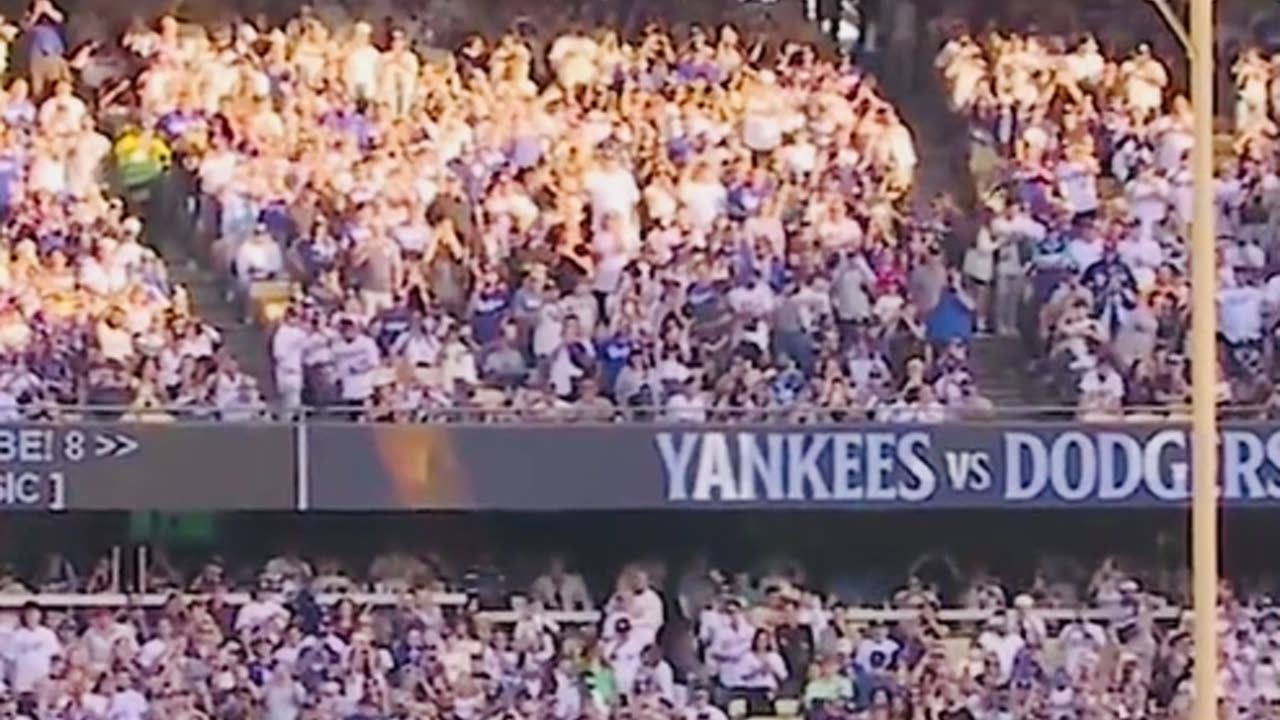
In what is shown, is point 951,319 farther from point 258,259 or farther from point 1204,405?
point 1204,405

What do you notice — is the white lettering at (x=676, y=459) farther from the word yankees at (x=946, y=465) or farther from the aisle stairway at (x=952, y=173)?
the aisle stairway at (x=952, y=173)

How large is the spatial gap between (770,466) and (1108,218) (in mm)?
2903

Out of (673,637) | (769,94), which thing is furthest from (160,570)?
(769,94)

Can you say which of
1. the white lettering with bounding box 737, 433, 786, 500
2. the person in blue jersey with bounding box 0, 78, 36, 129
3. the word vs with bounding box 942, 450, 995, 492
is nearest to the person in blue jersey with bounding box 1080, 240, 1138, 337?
the word vs with bounding box 942, 450, 995, 492

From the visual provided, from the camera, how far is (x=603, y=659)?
2106cm

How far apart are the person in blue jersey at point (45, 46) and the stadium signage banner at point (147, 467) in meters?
3.38

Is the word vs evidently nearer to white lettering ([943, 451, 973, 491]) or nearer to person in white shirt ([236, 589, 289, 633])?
white lettering ([943, 451, 973, 491])

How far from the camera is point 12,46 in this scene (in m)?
24.2

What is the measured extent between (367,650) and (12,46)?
569cm

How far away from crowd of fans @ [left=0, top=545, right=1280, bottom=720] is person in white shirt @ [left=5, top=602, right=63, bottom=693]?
11mm

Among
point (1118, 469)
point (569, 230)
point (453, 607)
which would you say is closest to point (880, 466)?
point (1118, 469)

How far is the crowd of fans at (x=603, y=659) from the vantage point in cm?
2053

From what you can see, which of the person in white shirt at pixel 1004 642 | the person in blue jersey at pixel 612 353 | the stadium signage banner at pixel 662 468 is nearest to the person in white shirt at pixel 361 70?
the person in blue jersey at pixel 612 353

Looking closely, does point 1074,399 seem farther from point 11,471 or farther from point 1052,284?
point 11,471
